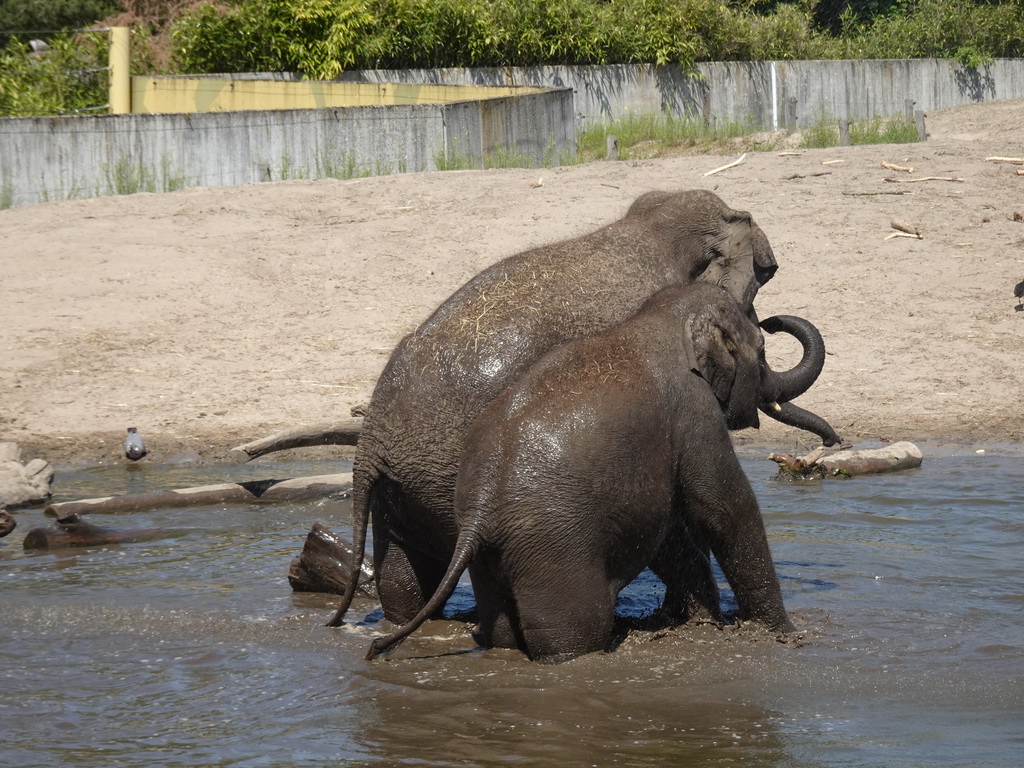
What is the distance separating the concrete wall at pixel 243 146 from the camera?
16.5 m

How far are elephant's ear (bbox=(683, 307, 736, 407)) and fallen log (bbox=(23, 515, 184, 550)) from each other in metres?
3.94

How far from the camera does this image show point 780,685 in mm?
5527

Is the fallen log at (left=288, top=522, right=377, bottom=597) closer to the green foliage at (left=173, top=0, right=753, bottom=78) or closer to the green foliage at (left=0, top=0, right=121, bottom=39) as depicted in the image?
the green foliage at (left=173, top=0, right=753, bottom=78)

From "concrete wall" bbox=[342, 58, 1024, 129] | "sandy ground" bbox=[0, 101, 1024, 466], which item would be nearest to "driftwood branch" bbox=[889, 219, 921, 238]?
"sandy ground" bbox=[0, 101, 1024, 466]

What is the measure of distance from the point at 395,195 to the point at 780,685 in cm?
1114

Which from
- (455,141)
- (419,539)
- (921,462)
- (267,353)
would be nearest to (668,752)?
(419,539)

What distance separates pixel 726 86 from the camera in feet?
89.4

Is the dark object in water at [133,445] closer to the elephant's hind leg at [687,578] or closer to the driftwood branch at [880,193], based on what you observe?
the elephant's hind leg at [687,578]

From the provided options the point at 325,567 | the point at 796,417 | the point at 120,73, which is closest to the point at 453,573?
the point at 325,567

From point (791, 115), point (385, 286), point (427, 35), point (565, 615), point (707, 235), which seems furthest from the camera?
point (427, 35)

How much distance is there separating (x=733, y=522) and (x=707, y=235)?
155cm

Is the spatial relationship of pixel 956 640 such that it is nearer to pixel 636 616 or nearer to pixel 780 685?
pixel 780 685

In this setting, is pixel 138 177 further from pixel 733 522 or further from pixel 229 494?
pixel 733 522

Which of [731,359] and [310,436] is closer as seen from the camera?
[731,359]
